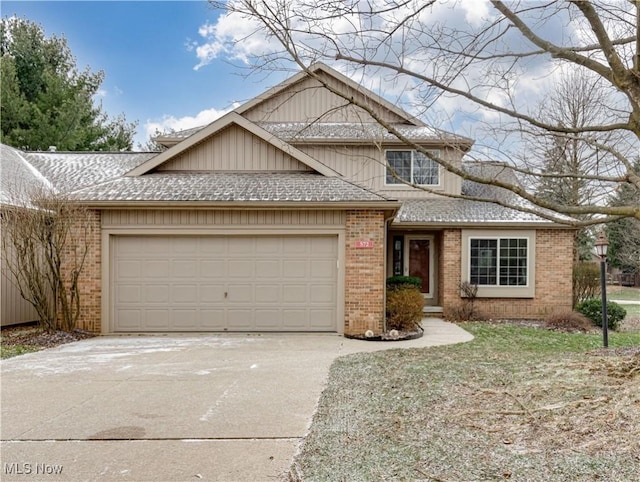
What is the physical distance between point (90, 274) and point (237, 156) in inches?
171

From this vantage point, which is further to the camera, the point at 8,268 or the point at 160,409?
the point at 8,268

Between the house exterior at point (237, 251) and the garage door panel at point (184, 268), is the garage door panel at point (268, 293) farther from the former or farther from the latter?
the garage door panel at point (184, 268)

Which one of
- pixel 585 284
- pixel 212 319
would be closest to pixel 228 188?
pixel 212 319

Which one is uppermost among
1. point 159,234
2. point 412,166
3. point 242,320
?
point 412,166

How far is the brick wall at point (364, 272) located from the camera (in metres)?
10.6

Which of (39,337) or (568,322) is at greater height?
(39,337)

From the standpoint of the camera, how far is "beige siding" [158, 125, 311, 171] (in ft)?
40.0

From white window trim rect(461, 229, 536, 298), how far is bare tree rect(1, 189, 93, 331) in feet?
33.8

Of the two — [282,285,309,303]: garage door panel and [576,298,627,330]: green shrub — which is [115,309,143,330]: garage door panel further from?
[576,298,627,330]: green shrub

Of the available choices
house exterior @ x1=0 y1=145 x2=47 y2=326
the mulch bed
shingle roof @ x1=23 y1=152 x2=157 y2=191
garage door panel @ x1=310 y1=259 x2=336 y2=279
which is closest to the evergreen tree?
shingle roof @ x1=23 y1=152 x2=157 y2=191

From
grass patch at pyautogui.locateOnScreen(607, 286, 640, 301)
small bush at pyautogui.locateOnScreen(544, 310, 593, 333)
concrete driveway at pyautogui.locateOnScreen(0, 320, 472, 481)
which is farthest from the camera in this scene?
grass patch at pyautogui.locateOnScreen(607, 286, 640, 301)

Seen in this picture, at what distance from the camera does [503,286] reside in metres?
14.8

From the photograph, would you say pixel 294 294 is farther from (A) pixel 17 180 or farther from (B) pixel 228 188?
(A) pixel 17 180

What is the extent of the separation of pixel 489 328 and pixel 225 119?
28.1 feet
